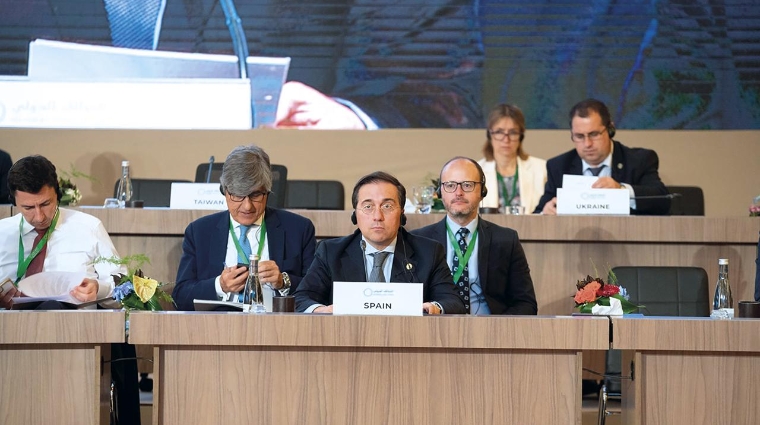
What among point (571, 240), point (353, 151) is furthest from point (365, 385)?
point (353, 151)

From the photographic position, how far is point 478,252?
3.88m

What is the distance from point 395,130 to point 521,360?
3.68m

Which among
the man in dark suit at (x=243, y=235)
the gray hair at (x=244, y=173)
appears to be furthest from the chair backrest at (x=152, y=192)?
the gray hair at (x=244, y=173)

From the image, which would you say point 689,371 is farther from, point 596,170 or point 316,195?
point 316,195

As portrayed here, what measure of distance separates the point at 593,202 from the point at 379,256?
1.48 metres

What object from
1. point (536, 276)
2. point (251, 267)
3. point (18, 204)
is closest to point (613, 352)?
point (536, 276)

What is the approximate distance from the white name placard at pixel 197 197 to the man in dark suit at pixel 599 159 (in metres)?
1.53

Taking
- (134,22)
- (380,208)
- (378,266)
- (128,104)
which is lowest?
(378,266)

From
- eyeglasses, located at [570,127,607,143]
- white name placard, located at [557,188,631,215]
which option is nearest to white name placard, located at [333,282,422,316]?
white name placard, located at [557,188,631,215]

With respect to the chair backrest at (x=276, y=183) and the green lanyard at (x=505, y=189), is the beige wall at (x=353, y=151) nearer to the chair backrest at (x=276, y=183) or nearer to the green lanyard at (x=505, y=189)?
the green lanyard at (x=505, y=189)

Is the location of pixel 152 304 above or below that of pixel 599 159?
below

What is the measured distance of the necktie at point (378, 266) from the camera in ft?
11.0

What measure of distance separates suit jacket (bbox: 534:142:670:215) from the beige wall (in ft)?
4.34

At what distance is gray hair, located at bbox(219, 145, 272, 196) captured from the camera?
367 centimetres
